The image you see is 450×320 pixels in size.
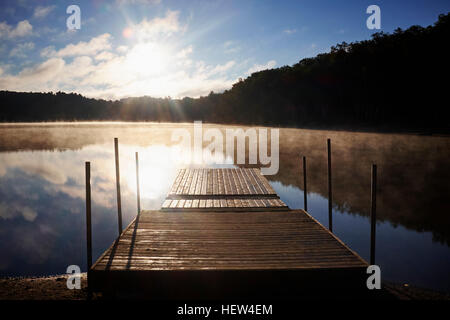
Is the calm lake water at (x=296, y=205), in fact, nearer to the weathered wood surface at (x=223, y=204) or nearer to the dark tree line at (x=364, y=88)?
the weathered wood surface at (x=223, y=204)

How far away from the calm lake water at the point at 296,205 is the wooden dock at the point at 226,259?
209 cm

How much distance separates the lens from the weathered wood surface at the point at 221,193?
27.7 ft

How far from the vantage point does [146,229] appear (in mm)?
6629

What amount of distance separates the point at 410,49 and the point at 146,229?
4967 cm

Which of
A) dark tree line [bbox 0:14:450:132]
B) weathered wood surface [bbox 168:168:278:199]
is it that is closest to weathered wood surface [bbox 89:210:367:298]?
weathered wood surface [bbox 168:168:278:199]

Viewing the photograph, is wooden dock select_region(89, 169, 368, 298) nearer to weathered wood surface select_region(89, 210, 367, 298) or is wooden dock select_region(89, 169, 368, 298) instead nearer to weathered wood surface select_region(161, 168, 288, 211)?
weathered wood surface select_region(89, 210, 367, 298)

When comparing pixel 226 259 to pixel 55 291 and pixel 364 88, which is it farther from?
pixel 364 88

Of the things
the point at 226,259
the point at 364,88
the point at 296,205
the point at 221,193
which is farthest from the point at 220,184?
the point at 364,88

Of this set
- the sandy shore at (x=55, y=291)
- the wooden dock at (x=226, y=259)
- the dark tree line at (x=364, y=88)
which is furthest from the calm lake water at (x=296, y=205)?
the dark tree line at (x=364, y=88)

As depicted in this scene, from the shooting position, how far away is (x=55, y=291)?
5613mm

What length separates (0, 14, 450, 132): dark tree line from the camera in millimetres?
41928

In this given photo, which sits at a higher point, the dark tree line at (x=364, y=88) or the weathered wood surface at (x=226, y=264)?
the dark tree line at (x=364, y=88)
